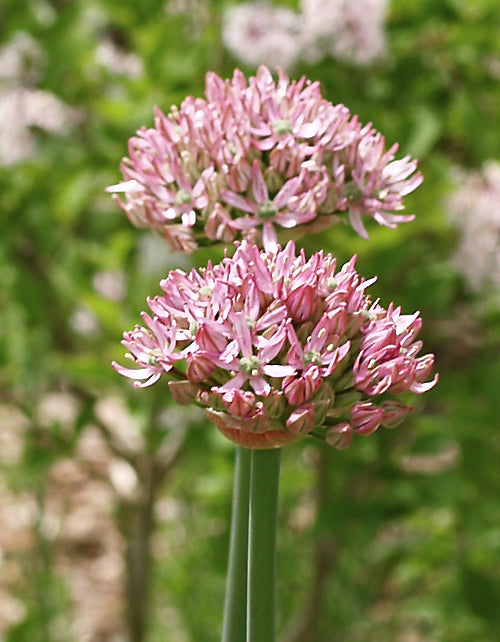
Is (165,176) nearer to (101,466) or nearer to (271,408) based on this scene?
(271,408)

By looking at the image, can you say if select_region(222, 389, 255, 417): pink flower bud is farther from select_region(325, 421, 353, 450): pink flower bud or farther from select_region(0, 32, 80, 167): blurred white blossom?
select_region(0, 32, 80, 167): blurred white blossom

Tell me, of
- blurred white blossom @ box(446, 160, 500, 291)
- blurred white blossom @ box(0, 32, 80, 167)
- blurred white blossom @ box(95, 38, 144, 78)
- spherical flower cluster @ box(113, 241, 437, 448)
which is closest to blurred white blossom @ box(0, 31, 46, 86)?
blurred white blossom @ box(0, 32, 80, 167)

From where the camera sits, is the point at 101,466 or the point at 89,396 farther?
the point at 101,466

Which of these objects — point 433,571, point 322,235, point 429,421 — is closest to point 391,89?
point 322,235

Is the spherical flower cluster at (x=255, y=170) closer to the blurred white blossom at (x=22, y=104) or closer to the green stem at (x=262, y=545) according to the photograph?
the green stem at (x=262, y=545)

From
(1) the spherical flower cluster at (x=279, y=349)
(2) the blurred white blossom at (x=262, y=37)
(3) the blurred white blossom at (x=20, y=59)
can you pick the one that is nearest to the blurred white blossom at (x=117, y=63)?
(3) the blurred white blossom at (x=20, y=59)

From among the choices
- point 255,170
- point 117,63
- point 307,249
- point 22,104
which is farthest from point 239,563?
point 117,63
